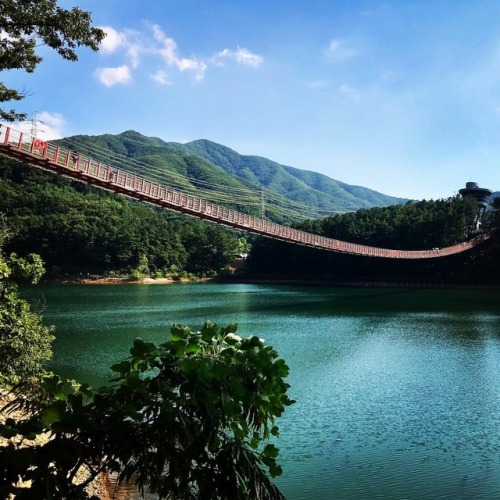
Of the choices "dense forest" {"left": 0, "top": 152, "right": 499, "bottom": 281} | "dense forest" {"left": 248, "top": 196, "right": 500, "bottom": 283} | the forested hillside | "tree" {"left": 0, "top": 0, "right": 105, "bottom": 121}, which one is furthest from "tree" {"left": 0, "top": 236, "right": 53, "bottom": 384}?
the forested hillside

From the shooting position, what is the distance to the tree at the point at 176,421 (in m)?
1.06

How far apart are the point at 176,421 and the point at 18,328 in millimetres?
6227

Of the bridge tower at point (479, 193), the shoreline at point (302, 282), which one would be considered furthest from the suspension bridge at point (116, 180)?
the bridge tower at point (479, 193)

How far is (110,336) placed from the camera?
48.2ft

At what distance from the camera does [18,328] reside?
6.57m

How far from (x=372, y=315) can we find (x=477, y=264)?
72.5 feet

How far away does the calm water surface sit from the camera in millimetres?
5340

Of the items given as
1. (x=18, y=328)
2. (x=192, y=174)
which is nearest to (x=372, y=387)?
(x=18, y=328)

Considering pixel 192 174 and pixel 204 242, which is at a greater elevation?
pixel 192 174

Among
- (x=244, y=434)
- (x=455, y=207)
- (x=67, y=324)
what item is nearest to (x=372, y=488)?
(x=244, y=434)

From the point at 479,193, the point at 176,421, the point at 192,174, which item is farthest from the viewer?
the point at 192,174

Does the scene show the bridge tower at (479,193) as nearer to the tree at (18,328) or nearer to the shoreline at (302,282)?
the shoreline at (302,282)

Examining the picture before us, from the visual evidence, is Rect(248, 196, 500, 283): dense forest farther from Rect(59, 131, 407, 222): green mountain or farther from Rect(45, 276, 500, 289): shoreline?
Rect(59, 131, 407, 222): green mountain

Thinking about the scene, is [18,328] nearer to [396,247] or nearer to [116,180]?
[116,180]
